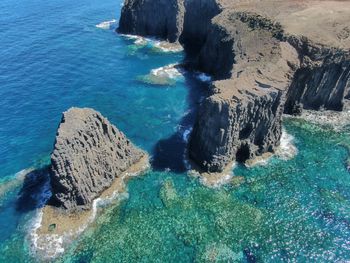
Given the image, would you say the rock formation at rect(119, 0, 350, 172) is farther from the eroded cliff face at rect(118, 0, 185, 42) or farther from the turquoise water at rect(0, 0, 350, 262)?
the turquoise water at rect(0, 0, 350, 262)

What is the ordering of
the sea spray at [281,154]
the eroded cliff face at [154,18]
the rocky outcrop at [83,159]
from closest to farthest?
the rocky outcrop at [83,159]
the sea spray at [281,154]
the eroded cliff face at [154,18]

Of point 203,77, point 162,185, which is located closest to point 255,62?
point 203,77

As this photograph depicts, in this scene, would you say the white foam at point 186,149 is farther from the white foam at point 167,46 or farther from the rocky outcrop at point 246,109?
→ the white foam at point 167,46

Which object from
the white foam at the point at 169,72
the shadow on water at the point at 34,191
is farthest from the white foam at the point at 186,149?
the shadow on water at the point at 34,191

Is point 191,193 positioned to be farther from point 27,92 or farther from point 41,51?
point 41,51

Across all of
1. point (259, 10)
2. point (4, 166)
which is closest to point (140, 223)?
point (4, 166)

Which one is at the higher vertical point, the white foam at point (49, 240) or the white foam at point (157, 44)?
the white foam at point (157, 44)
